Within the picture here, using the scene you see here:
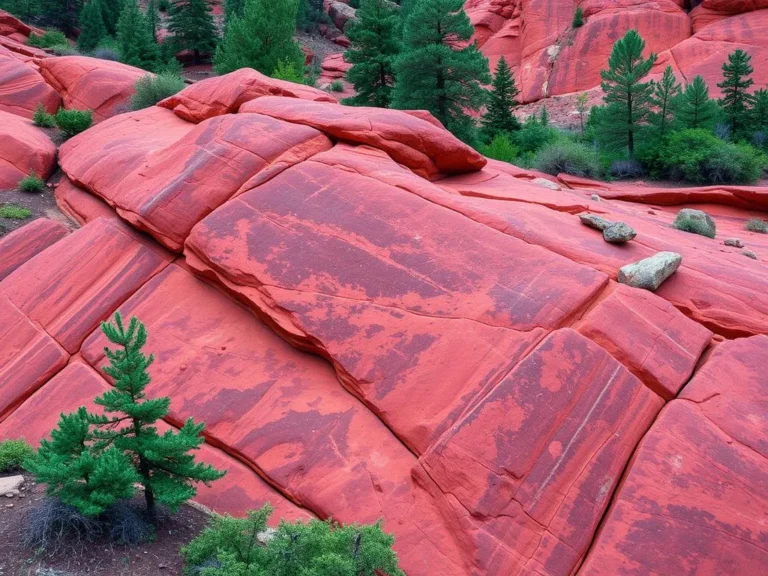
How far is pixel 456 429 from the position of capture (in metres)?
6.66

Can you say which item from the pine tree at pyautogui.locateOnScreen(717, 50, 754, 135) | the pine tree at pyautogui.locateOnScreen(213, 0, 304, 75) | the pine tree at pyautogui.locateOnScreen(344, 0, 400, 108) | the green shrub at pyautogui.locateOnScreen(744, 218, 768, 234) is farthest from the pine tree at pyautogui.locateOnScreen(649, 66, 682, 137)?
the pine tree at pyautogui.locateOnScreen(213, 0, 304, 75)

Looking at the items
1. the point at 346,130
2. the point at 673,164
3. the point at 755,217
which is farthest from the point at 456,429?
the point at 673,164

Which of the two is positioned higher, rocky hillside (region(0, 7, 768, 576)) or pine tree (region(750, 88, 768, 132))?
rocky hillside (region(0, 7, 768, 576))

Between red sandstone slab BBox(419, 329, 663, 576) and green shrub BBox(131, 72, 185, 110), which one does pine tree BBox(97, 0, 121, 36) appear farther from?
red sandstone slab BBox(419, 329, 663, 576)

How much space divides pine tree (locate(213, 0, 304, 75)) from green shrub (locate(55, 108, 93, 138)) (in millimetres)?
13196

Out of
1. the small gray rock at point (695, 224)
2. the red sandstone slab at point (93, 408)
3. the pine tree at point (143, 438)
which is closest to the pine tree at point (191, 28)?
the red sandstone slab at point (93, 408)

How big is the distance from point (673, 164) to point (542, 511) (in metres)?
19.8

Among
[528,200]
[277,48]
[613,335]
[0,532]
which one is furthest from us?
[277,48]

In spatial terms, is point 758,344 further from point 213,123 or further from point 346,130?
point 213,123

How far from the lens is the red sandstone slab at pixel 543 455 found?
6.00 m

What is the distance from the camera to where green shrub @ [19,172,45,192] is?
13076 mm

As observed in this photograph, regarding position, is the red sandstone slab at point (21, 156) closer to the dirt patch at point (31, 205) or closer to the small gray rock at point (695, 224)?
the dirt patch at point (31, 205)

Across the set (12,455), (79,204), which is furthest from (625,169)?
(12,455)

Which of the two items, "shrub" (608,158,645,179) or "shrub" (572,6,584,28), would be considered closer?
"shrub" (608,158,645,179)
